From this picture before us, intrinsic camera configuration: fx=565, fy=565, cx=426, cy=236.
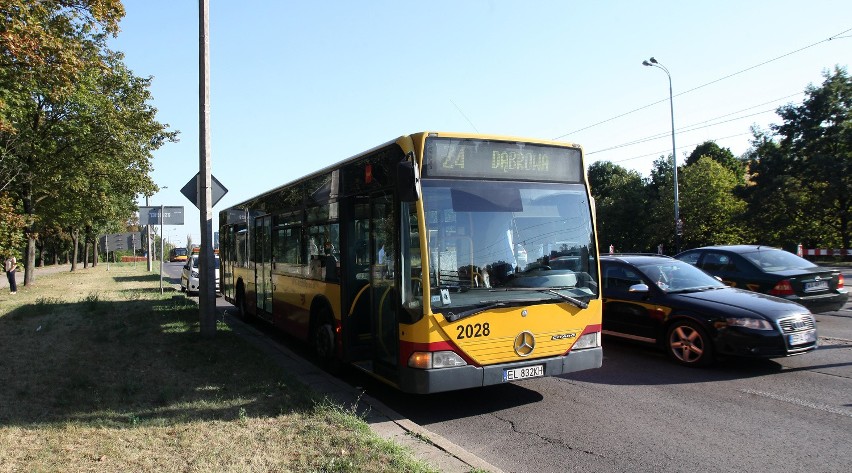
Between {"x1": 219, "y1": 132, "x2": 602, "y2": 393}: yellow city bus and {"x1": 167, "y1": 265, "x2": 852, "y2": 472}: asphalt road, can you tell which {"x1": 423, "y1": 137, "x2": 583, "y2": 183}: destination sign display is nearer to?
{"x1": 219, "y1": 132, "x2": 602, "y2": 393}: yellow city bus

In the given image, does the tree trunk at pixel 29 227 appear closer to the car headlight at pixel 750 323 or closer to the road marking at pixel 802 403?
the car headlight at pixel 750 323

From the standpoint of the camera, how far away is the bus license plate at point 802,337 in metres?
7.12

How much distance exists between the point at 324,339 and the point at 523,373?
3.09 meters

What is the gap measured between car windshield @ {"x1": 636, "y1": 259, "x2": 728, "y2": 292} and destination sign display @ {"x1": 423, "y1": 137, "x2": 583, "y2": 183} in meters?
3.08

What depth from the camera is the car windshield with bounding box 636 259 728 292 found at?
856 cm

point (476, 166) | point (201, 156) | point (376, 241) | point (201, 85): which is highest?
point (201, 85)

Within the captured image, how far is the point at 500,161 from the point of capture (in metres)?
6.11

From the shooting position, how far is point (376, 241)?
21.1 ft

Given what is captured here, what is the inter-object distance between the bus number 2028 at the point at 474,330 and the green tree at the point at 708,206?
1846 inches

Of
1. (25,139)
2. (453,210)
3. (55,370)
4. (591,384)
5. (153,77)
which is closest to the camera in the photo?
(453,210)

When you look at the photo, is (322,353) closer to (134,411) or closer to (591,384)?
(134,411)

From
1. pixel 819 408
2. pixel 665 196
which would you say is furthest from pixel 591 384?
pixel 665 196

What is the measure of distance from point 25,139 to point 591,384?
73.5 ft

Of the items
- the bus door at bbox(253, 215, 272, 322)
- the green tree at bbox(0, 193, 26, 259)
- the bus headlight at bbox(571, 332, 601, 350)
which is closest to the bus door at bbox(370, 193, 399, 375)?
the bus headlight at bbox(571, 332, 601, 350)
